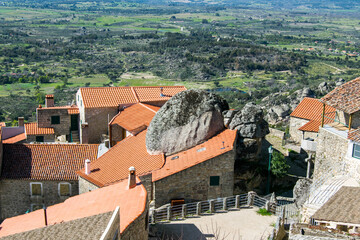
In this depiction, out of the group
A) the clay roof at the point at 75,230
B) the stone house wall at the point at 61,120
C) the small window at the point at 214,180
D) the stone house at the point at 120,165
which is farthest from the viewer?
the stone house wall at the point at 61,120

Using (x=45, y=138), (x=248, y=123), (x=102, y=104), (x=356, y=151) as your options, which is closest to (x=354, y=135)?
(x=356, y=151)

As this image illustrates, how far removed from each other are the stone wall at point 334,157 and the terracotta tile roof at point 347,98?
1377mm

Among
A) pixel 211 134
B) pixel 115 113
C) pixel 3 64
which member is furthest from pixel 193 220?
pixel 3 64

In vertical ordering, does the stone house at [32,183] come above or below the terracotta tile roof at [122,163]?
below

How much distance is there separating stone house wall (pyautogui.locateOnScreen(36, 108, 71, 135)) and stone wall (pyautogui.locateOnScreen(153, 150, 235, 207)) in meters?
14.4

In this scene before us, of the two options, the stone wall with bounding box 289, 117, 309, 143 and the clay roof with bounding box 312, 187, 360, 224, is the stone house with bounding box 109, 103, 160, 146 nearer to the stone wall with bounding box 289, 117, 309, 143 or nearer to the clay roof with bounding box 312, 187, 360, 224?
the stone wall with bounding box 289, 117, 309, 143

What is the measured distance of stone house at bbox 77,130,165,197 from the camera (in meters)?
22.6

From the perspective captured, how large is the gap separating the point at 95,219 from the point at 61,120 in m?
21.6

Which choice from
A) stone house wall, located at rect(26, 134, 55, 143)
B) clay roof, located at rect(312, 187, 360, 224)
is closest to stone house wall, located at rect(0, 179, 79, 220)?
stone house wall, located at rect(26, 134, 55, 143)

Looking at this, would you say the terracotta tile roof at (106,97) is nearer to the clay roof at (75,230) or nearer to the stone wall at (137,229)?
the stone wall at (137,229)

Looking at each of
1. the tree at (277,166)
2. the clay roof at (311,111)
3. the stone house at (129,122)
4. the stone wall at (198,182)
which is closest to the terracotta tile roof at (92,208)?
the stone wall at (198,182)

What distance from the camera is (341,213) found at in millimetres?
15648

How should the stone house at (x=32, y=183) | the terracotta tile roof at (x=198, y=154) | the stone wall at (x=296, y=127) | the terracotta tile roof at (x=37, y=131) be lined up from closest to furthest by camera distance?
the terracotta tile roof at (x=198, y=154), the stone house at (x=32, y=183), the terracotta tile roof at (x=37, y=131), the stone wall at (x=296, y=127)

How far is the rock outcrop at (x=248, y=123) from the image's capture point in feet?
80.6
